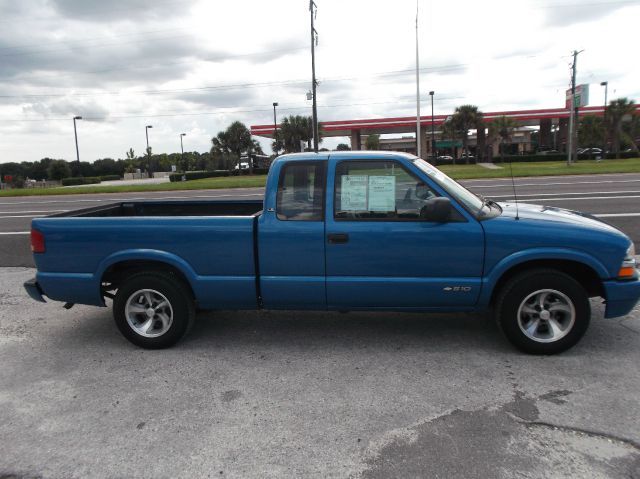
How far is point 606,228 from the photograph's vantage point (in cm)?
411

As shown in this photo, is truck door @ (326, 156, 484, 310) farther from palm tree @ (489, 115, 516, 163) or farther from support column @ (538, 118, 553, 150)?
support column @ (538, 118, 553, 150)

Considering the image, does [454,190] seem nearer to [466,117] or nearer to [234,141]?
[466,117]

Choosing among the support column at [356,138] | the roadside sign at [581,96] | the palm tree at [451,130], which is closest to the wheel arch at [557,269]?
the roadside sign at [581,96]

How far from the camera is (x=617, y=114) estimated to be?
166 feet

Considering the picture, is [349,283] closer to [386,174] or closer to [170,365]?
[386,174]

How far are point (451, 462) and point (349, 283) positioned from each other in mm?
1756

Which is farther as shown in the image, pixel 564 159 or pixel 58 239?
pixel 564 159

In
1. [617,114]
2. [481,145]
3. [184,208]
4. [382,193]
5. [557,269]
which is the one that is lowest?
[557,269]

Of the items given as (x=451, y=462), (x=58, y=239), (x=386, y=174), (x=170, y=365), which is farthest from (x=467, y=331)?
(x=58, y=239)

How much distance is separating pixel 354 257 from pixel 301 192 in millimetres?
748

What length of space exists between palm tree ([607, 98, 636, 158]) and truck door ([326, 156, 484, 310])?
56.3 meters

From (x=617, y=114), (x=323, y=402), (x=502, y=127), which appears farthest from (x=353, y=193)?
(x=617, y=114)

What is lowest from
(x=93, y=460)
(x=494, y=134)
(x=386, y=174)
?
(x=93, y=460)

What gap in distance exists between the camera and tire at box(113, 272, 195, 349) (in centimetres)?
439
